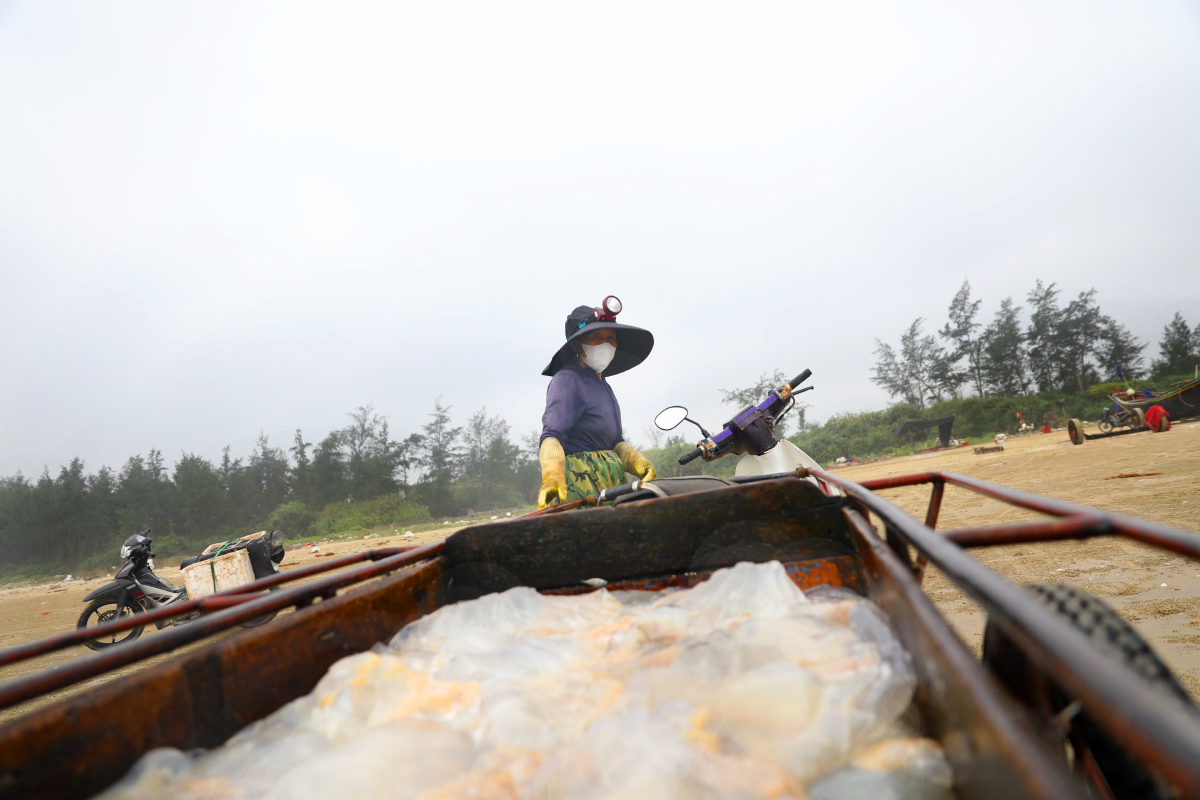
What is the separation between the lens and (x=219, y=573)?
534 cm

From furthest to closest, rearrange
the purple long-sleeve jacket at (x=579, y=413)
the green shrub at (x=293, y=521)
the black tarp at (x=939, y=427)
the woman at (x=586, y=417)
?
the green shrub at (x=293, y=521), the black tarp at (x=939, y=427), the purple long-sleeve jacket at (x=579, y=413), the woman at (x=586, y=417)

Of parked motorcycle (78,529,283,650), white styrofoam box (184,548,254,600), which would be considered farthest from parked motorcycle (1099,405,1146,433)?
white styrofoam box (184,548,254,600)

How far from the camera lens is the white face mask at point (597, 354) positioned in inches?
138

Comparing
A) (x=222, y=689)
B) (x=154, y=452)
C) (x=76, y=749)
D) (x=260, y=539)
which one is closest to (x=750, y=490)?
(x=222, y=689)

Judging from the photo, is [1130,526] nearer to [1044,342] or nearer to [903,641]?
[903,641]

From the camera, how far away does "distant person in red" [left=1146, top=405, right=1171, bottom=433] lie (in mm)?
11039

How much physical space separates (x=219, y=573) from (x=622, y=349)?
4807 mm

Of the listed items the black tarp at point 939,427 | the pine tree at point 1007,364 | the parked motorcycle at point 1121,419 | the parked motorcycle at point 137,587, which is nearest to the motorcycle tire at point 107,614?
the parked motorcycle at point 137,587

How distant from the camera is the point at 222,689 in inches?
39.8

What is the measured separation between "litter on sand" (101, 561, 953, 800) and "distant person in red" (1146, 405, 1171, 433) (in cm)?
1486

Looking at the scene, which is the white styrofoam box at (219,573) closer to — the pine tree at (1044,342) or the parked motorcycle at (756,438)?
the parked motorcycle at (756,438)

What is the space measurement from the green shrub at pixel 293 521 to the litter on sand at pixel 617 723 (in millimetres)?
33912

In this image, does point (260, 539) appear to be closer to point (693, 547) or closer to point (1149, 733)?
point (693, 547)

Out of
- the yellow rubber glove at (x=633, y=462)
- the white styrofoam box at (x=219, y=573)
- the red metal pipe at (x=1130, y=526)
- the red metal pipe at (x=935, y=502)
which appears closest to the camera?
the red metal pipe at (x=1130, y=526)
